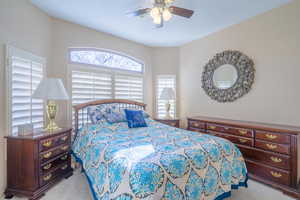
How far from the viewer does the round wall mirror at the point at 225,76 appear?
324cm

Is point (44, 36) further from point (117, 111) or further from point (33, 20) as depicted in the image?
point (117, 111)

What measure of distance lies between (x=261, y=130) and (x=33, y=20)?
4.11 meters

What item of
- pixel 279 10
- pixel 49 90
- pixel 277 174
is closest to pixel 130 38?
pixel 49 90

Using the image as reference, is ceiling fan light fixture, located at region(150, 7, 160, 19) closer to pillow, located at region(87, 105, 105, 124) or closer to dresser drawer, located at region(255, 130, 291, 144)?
pillow, located at region(87, 105, 105, 124)

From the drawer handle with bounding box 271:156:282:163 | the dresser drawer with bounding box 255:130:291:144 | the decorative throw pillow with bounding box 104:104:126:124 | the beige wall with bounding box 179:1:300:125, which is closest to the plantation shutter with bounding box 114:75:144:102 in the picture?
the decorative throw pillow with bounding box 104:104:126:124

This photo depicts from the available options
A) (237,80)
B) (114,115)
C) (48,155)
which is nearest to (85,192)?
(48,155)

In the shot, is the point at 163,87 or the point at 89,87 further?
the point at 163,87

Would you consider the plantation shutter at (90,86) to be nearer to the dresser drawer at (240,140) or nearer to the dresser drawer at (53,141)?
the dresser drawer at (53,141)

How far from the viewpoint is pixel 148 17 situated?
292 cm

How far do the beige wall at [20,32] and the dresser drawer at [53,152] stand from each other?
515 millimetres

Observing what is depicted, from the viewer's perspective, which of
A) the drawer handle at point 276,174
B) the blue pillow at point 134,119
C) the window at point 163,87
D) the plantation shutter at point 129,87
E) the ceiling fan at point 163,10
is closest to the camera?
the ceiling fan at point 163,10

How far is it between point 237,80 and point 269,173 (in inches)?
68.5

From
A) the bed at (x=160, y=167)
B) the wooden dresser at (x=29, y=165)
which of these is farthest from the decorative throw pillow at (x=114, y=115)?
the wooden dresser at (x=29, y=165)

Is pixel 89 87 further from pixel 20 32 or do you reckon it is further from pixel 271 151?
pixel 271 151
